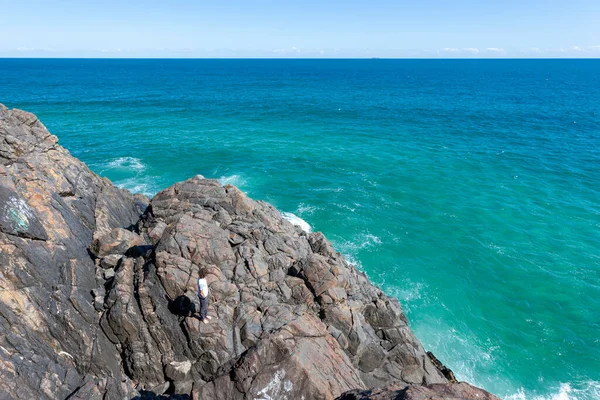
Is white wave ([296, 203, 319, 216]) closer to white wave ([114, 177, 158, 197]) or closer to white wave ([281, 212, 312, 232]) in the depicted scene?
white wave ([281, 212, 312, 232])

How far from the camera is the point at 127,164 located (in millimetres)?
69812

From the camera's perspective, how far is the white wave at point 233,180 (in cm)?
6400

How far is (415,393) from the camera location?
1181 centimetres

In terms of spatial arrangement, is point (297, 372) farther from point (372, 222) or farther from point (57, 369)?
point (372, 222)

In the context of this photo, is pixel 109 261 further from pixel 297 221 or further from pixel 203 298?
pixel 297 221

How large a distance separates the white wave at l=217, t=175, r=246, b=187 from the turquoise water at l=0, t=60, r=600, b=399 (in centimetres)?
49

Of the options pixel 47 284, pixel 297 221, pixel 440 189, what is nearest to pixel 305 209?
pixel 297 221

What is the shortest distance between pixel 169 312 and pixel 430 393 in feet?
51.6

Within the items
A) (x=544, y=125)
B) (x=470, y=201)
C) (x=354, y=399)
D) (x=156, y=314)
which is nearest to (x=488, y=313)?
(x=470, y=201)

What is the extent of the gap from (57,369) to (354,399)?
50.9 ft

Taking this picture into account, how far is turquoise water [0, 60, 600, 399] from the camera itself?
35.2 m

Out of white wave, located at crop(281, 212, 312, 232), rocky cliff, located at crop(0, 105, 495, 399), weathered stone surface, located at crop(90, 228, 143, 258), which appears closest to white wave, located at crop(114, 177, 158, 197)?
white wave, located at crop(281, 212, 312, 232)

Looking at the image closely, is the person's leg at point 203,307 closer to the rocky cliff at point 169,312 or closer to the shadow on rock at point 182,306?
the rocky cliff at point 169,312

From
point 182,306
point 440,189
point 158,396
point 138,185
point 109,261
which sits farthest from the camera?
point 440,189
